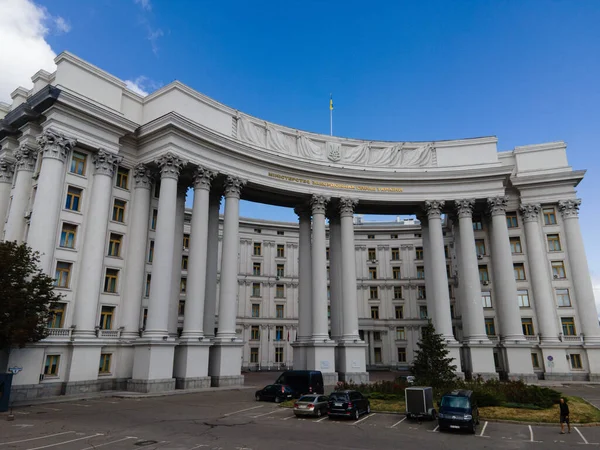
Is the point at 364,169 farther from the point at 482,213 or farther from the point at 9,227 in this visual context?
the point at 9,227

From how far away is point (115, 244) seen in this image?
124 feet

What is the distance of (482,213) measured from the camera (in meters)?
54.0

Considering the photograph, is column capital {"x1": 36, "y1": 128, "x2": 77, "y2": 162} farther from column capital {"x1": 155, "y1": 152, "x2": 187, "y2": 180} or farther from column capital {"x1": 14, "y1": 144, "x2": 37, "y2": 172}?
column capital {"x1": 155, "y1": 152, "x2": 187, "y2": 180}

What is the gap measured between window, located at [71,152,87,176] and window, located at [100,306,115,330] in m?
11.4

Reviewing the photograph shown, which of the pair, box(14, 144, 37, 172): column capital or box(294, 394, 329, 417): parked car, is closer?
box(294, 394, 329, 417): parked car

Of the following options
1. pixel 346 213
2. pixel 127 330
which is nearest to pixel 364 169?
pixel 346 213

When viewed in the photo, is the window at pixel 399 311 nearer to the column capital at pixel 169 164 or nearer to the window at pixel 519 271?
the window at pixel 519 271

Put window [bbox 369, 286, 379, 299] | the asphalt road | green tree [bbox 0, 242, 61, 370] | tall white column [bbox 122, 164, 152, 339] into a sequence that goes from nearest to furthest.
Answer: the asphalt road → green tree [bbox 0, 242, 61, 370] → tall white column [bbox 122, 164, 152, 339] → window [bbox 369, 286, 379, 299]

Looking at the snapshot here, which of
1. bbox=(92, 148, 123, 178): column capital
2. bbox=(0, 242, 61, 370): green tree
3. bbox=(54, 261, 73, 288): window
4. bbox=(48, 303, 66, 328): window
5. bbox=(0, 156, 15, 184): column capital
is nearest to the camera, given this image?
bbox=(0, 242, 61, 370): green tree

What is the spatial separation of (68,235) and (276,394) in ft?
66.9

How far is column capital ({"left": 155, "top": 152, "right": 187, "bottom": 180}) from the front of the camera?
3778cm

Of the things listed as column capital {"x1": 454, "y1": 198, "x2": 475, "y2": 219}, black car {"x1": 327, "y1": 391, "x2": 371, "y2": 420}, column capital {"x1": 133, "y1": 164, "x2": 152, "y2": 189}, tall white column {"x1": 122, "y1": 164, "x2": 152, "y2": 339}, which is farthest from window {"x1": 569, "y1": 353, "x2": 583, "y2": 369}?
column capital {"x1": 133, "y1": 164, "x2": 152, "y2": 189}

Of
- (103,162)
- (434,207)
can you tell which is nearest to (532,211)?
(434,207)

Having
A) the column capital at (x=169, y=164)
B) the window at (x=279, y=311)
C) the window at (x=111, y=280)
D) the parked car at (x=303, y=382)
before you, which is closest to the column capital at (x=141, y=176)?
the column capital at (x=169, y=164)
